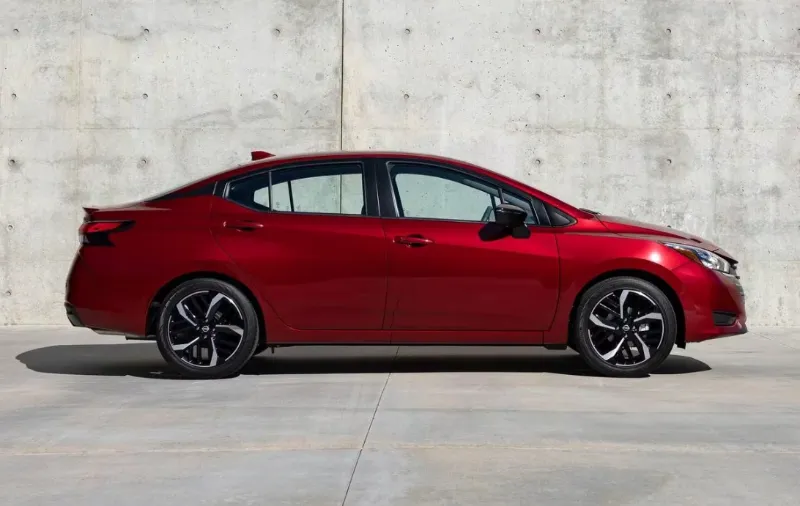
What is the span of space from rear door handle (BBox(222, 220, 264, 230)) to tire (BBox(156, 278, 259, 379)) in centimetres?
37

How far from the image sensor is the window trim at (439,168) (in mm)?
8141

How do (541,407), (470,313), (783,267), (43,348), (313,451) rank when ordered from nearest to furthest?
(313,451), (541,407), (470,313), (43,348), (783,267)

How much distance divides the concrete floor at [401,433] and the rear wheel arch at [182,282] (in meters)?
0.34

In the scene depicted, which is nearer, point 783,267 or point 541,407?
point 541,407

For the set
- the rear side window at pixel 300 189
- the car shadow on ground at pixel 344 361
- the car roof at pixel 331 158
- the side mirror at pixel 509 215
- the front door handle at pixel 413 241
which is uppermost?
the car roof at pixel 331 158

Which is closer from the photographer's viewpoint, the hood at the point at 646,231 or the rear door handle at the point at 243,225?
the rear door handle at the point at 243,225

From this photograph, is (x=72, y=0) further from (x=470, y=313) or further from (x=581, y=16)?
(x=470, y=313)

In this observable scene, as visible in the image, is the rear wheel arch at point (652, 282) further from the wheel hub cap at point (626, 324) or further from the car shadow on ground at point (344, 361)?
the car shadow on ground at point (344, 361)

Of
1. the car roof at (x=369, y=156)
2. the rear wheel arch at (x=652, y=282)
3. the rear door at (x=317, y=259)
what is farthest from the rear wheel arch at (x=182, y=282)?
the rear wheel arch at (x=652, y=282)

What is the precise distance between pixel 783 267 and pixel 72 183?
22.1 ft

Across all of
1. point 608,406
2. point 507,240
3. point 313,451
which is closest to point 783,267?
point 507,240

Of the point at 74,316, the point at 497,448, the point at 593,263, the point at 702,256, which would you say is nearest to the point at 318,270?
the point at 74,316

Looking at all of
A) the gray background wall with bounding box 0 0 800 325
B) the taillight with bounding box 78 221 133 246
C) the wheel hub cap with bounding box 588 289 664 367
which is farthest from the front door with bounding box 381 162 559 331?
the gray background wall with bounding box 0 0 800 325

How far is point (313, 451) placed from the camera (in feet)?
18.1
